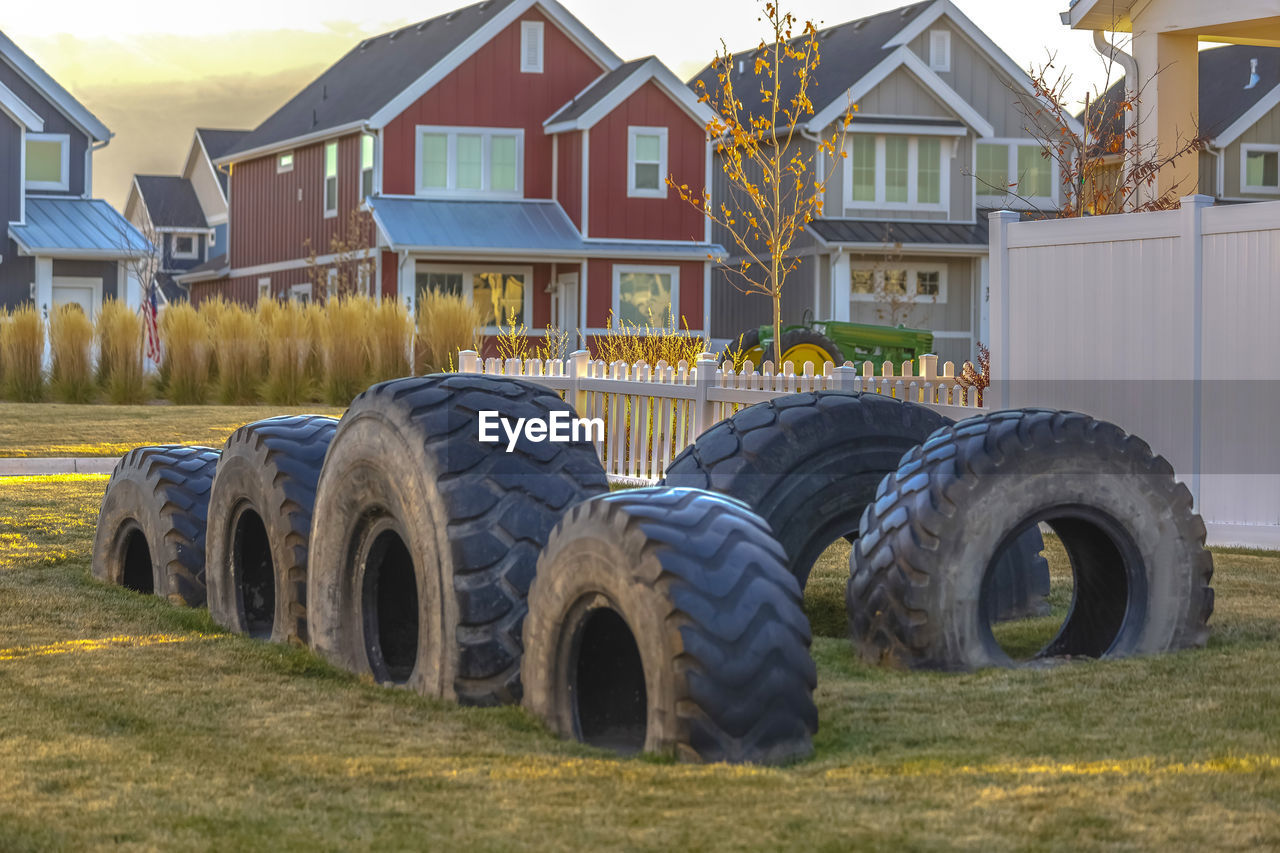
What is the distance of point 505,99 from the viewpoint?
1463 inches

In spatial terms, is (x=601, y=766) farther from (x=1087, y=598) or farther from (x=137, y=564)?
(x=137, y=564)

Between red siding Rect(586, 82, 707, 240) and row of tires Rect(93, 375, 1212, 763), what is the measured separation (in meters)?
29.6

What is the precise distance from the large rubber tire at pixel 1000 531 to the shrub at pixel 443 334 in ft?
65.0

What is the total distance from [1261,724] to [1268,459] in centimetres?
594

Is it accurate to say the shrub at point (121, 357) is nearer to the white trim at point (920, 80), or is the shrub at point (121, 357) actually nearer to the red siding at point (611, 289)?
the red siding at point (611, 289)

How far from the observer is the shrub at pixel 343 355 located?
968 inches

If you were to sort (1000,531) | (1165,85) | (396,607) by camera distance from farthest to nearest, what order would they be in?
(1165,85) → (396,607) → (1000,531)

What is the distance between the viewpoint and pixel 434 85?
1437 inches

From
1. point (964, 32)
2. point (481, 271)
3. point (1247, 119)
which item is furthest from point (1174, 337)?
point (1247, 119)

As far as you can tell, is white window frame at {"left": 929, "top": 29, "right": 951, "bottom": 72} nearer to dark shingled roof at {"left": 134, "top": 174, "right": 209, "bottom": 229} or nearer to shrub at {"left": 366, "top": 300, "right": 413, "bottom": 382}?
shrub at {"left": 366, "top": 300, "right": 413, "bottom": 382}

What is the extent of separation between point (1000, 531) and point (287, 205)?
37774mm

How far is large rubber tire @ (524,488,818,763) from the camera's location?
167 inches

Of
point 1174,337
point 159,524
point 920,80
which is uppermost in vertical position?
point 920,80

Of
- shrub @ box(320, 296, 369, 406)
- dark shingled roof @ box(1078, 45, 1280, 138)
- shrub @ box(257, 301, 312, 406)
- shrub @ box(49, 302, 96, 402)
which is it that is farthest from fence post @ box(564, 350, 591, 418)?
dark shingled roof @ box(1078, 45, 1280, 138)
